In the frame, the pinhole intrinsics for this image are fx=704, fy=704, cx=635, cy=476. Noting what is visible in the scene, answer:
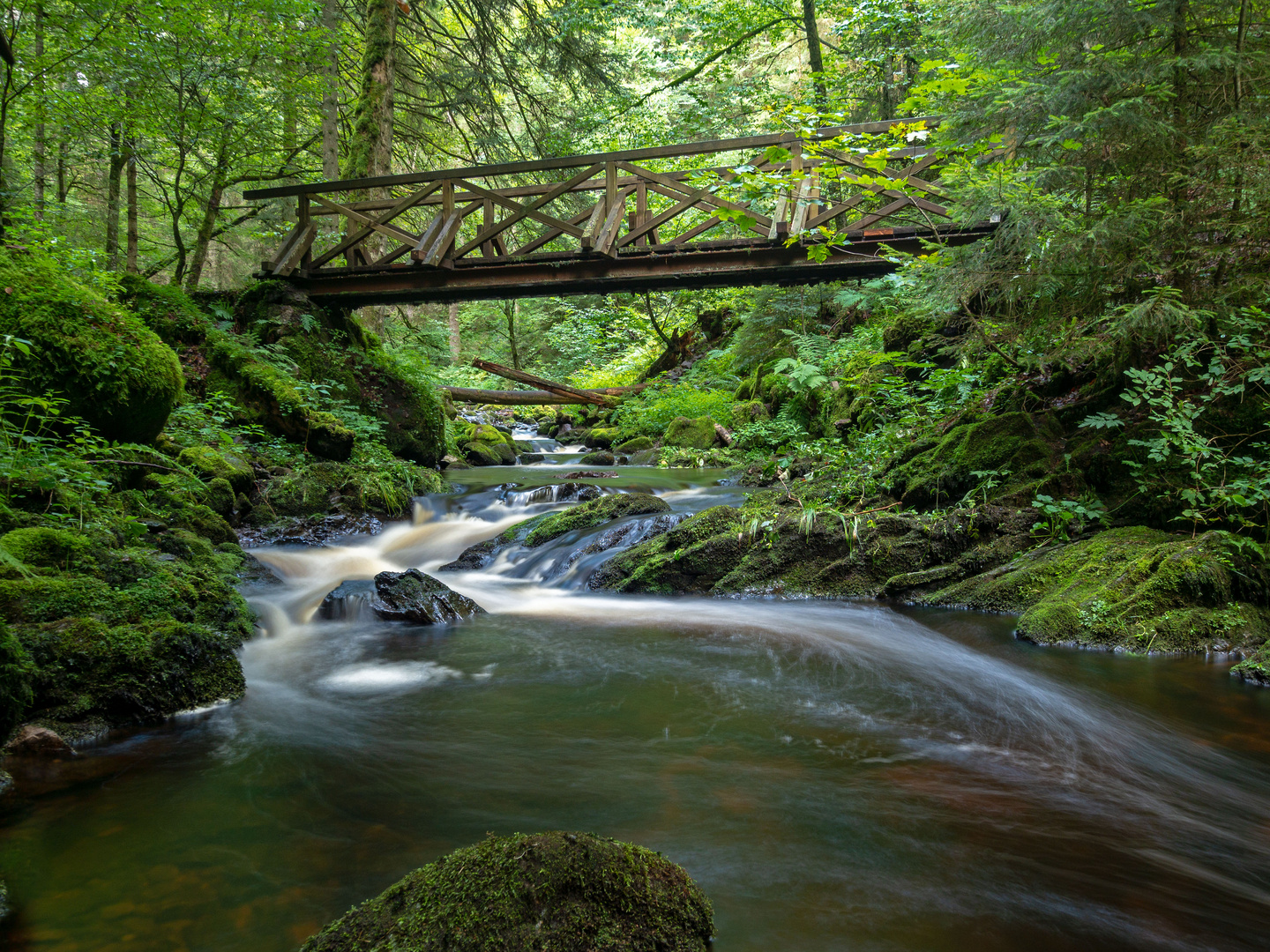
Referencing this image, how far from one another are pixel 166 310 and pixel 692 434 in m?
9.00

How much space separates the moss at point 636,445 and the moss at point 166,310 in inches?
320

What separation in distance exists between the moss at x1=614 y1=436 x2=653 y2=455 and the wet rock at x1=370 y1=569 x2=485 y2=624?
9.31 metres

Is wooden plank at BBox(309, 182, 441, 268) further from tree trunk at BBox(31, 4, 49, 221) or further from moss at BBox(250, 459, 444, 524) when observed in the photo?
moss at BBox(250, 459, 444, 524)

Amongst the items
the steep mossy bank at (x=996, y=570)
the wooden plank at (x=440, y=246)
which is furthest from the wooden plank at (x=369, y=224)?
the steep mossy bank at (x=996, y=570)

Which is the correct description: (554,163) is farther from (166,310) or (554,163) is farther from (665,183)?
(166,310)

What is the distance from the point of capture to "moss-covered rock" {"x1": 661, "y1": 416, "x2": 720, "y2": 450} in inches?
554

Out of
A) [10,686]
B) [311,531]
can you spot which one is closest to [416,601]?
[311,531]

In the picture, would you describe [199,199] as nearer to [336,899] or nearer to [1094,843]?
[336,899]

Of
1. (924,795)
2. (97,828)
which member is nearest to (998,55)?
(924,795)

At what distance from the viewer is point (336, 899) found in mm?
2246

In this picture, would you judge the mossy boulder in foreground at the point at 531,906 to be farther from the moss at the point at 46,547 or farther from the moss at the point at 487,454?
the moss at the point at 487,454

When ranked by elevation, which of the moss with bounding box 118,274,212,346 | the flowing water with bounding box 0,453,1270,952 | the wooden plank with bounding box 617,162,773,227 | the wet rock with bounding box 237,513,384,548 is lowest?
the flowing water with bounding box 0,453,1270,952

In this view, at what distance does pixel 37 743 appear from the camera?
3.08 m

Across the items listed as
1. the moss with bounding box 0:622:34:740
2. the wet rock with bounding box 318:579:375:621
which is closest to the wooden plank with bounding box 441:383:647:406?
the wet rock with bounding box 318:579:375:621
